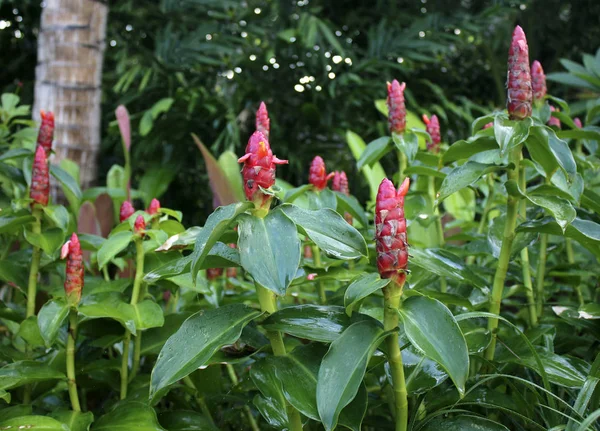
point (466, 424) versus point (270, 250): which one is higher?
point (270, 250)

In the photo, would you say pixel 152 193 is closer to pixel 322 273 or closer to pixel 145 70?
pixel 145 70

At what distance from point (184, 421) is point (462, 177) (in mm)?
605

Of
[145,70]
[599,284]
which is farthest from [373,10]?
[599,284]

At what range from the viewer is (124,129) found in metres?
1.94

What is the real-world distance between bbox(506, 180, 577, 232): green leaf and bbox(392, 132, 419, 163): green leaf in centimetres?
33

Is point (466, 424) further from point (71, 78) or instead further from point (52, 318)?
point (71, 78)

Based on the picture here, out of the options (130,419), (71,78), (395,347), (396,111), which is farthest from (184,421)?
(71,78)

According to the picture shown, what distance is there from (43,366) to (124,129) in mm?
1037

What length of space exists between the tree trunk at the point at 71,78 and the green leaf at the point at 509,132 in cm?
227

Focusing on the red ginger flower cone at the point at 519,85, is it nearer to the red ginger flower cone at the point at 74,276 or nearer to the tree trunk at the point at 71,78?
the red ginger flower cone at the point at 74,276

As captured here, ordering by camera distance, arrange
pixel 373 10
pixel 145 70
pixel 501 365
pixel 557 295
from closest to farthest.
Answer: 1. pixel 501 365
2. pixel 557 295
3. pixel 145 70
4. pixel 373 10

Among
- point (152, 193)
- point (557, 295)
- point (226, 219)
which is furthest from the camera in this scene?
point (152, 193)

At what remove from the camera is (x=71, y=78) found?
282 cm

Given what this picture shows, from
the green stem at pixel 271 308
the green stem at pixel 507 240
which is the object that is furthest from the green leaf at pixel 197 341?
the green stem at pixel 507 240
